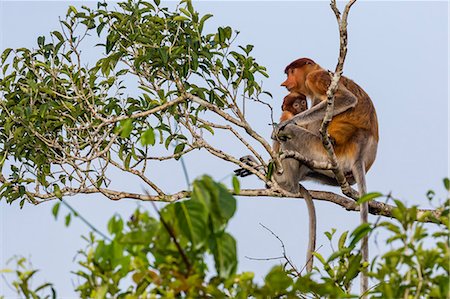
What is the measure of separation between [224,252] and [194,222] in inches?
3.4

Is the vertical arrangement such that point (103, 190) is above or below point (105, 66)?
below

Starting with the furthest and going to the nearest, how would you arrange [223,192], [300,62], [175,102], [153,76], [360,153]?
[300,62], [360,153], [153,76], [175,102], [223,192]

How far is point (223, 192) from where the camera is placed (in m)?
1.63

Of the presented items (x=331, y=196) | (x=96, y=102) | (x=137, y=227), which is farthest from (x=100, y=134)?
(x=137, y=227)

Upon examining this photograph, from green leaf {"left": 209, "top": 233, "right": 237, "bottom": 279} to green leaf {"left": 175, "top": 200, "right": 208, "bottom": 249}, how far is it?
34 millimetres

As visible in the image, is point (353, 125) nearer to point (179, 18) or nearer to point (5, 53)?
point (179, 18)

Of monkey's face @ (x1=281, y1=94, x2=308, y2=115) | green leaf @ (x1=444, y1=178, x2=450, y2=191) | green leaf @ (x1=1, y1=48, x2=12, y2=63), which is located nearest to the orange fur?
monkey's face @ (x1=281, y1=94, x2=308, y2=115)

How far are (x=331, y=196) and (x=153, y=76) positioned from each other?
1.26 metres

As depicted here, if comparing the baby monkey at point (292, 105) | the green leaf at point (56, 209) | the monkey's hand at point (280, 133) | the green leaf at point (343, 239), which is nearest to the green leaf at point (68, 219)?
the green leaf at point (56, 209)

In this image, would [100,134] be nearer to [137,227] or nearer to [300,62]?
[300,62]

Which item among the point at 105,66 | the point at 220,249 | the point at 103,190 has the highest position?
the point at 105,66

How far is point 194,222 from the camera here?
163 centimetres

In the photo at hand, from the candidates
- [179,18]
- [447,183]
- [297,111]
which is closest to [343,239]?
[447,183]

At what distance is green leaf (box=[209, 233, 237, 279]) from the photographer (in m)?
1.65
